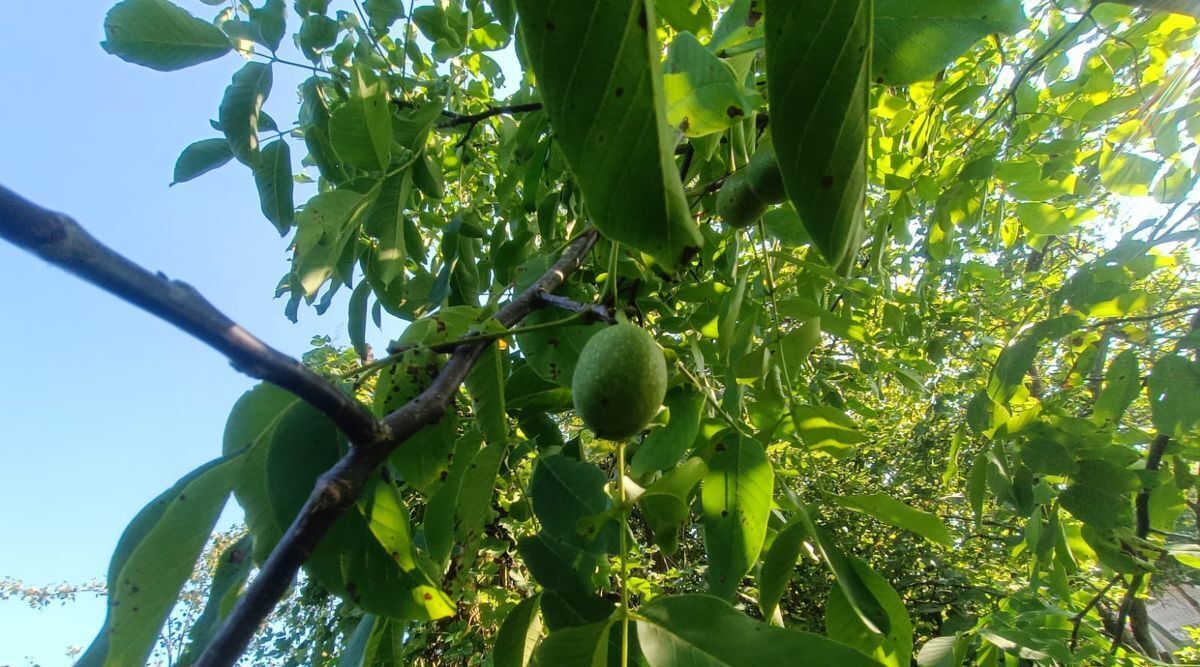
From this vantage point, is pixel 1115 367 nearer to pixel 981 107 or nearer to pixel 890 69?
pixel 890 69

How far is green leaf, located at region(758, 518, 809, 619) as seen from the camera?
1.12 m

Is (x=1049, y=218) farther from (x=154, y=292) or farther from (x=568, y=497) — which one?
(x=154, y=292)

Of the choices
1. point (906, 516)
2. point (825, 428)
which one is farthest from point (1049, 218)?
point (906, 516)

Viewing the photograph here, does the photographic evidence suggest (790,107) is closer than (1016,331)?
Yes

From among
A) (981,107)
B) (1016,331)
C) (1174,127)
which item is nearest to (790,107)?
(1016,331)

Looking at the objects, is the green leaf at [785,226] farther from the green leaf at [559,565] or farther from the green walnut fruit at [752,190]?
the green leaf at [559,565]

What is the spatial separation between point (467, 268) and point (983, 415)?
1.61 meters

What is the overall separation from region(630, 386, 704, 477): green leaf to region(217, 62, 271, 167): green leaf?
1.41 meters

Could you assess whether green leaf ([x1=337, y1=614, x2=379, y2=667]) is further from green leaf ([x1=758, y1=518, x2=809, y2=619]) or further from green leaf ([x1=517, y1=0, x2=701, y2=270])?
green leaf ([x1=517, y1=0, x2=701, y2=270])

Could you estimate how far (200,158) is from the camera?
1.88 m

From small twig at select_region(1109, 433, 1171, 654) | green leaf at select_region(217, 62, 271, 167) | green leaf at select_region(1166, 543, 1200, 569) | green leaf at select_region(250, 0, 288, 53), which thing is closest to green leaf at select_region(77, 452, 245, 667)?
green leaf at select_region(217, 62, 271, 167)

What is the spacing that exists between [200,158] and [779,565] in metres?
2.00

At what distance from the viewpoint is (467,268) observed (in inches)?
76.9

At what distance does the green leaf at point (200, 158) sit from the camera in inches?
73.7
